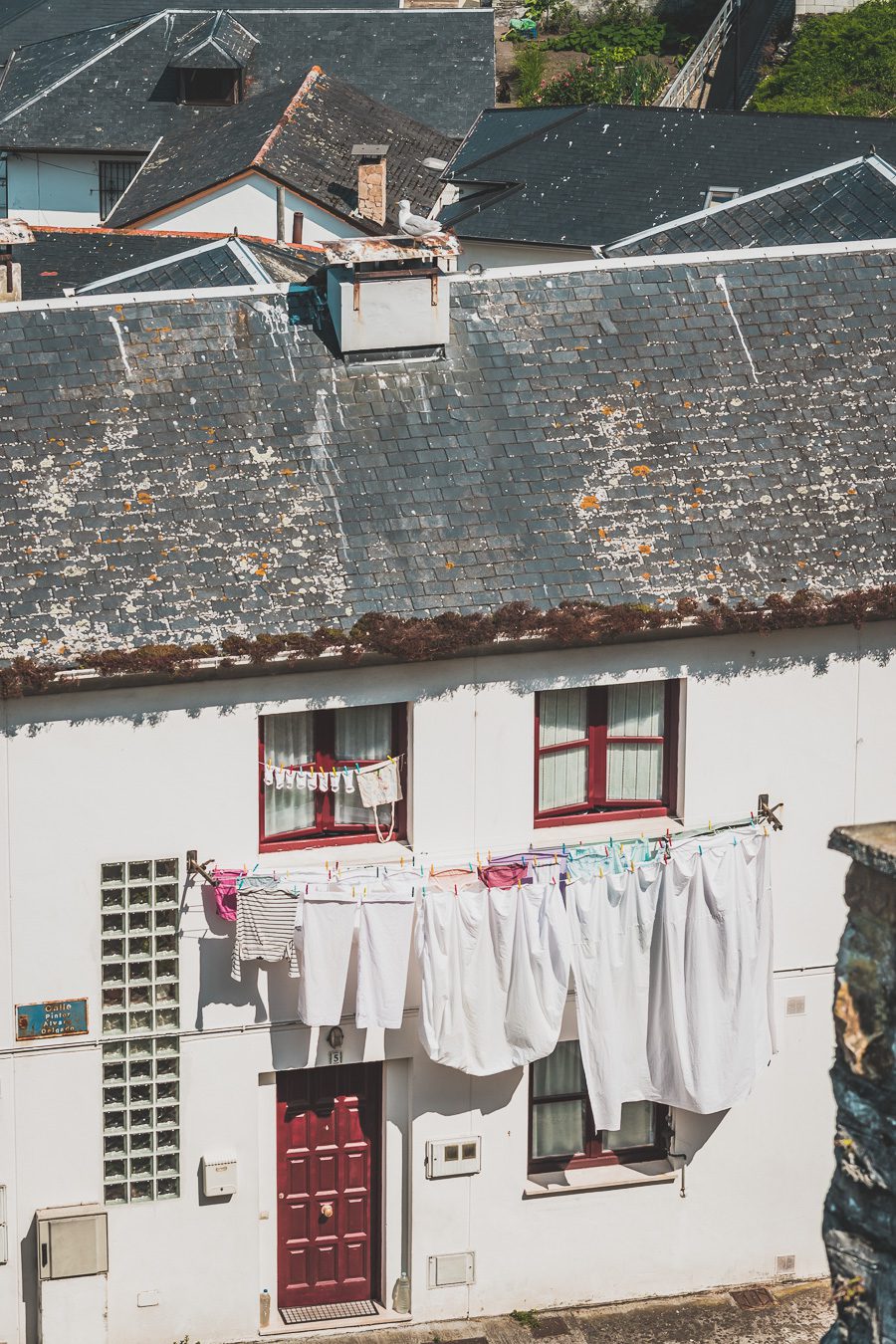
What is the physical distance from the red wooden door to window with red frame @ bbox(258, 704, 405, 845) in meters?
2.17

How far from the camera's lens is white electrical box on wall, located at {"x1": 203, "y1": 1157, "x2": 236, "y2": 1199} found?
1730 centimetres

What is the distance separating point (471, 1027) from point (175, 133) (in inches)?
1608

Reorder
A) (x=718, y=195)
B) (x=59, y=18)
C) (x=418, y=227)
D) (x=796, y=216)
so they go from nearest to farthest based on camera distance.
Result: (x=418, y=227) → (x=796, y=216) → (x=718, y=195) → (x=59, y=18)

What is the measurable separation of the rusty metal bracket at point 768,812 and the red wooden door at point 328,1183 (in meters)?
4.10

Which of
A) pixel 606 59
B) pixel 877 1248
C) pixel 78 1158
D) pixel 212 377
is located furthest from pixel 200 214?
pixel 877 1248

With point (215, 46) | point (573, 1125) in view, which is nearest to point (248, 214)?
point (215, 46)

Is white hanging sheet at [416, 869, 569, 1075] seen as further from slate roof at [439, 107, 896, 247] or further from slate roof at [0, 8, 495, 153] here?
slate roof at [0, 8, 495, 153]

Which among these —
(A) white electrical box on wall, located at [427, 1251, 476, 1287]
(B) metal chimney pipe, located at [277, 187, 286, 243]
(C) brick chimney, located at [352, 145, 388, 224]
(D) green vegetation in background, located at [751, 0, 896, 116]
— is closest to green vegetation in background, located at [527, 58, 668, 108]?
(D) green vegetation in background, located at [751, 0, 896, 116]

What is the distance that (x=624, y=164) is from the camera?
4131 centimetres

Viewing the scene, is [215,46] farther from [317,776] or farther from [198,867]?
[198,867]

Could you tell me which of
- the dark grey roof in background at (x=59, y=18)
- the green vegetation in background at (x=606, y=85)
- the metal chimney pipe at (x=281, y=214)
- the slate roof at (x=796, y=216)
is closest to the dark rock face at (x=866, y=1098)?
the slate roof at (x=796, y=216)

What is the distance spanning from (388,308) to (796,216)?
394 inches

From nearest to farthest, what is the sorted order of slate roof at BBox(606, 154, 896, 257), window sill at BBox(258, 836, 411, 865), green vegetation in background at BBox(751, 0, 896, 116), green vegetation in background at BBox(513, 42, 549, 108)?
window sill at BBox(258, 836, 411, 865)
slate roof at BBox(606, 154, 896, 257)
green vegetation in background at BBox(751, 0, 896, 116)
green vegetation in background at BBox(513, 42, 549, 108)

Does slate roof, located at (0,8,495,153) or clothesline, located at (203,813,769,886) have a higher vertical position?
slate roof, located at (0,8,495,153)
